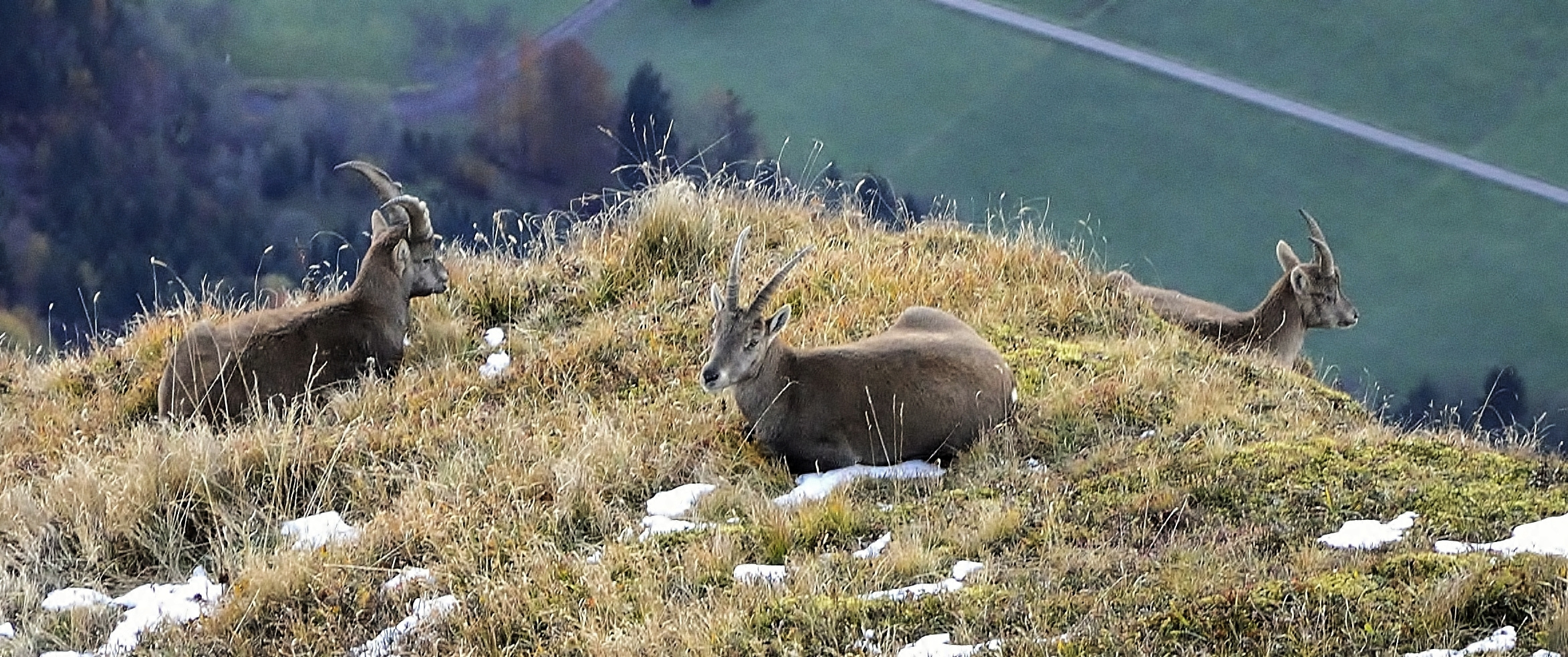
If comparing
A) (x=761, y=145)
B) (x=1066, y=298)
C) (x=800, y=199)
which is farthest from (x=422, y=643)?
(x=761, y=145)

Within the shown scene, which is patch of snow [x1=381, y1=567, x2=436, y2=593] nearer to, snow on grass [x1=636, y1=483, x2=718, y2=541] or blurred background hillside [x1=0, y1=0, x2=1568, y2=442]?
snow on grass [x1=636, y1=483, x2=718, y2=541]

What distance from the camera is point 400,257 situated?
34.3 ft

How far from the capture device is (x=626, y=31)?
195 ft

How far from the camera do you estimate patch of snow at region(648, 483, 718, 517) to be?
7.32m

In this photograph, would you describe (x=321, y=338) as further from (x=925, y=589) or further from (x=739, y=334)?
(x=925, y=589)

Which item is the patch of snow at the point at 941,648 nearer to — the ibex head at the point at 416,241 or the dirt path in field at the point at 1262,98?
the ibex head at the point at 416,241

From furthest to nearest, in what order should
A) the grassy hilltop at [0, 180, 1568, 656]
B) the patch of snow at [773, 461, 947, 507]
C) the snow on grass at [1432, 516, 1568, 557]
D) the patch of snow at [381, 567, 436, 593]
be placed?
1. the patch of snow at [773, 461, 947, 507]
2. the patch of snow at [381, 567, 436, 593]
3. the snow on grass at [1432, 516, 1568, 557]
4. the grassy hilltop at [0, 180, 1568, 656]

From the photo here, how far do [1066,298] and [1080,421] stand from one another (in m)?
2.33

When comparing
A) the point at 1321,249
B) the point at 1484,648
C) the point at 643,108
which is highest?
the point at 1484,648

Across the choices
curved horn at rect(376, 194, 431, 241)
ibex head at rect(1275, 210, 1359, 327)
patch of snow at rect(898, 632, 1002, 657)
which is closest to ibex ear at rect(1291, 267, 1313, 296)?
ibex head at rect(1275, 210, 1359, 327)

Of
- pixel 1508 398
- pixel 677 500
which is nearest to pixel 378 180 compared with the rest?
pixel 677 500

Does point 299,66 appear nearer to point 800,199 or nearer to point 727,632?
point 800,199

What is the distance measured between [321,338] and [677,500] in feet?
11.7

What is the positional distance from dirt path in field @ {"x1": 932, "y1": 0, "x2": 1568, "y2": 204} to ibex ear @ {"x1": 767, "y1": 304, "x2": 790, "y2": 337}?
46354 mm
